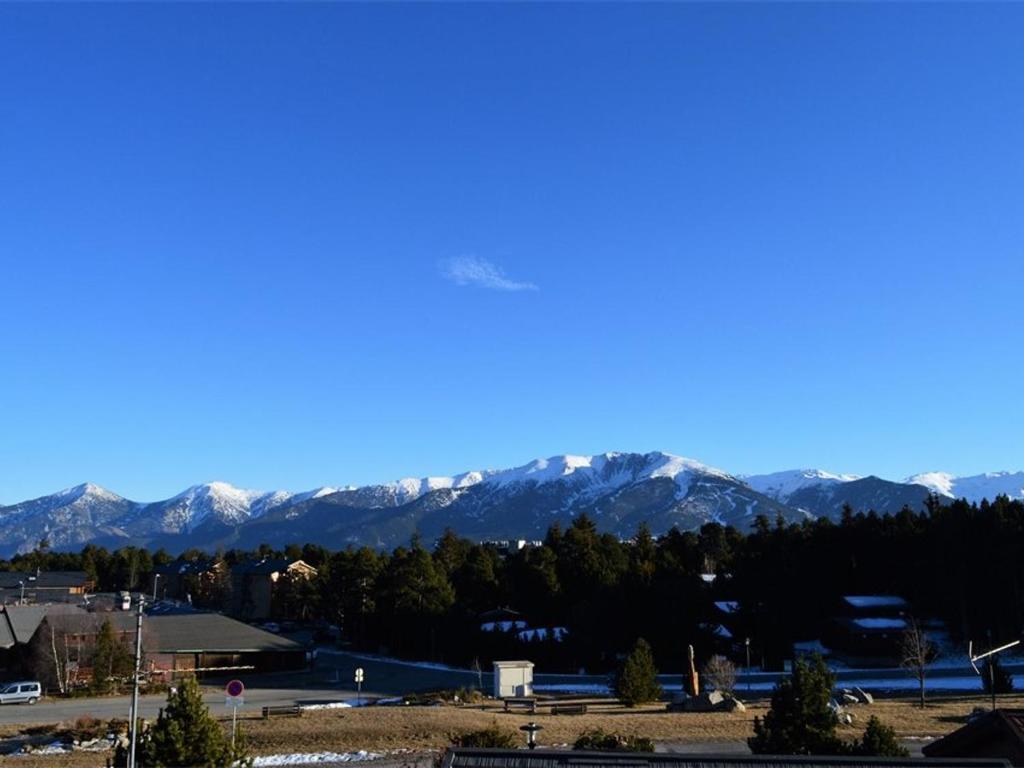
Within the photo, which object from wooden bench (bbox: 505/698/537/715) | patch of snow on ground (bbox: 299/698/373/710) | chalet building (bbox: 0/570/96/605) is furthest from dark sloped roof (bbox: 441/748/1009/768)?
chalet building (bbox: 0/570/96/605)

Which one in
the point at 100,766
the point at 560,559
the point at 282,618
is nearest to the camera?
the point at 100,766

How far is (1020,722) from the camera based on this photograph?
16.0 meters

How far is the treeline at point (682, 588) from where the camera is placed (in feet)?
212

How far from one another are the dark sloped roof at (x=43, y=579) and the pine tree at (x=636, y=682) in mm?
94054

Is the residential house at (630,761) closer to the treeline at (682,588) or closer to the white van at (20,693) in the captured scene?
the white van at (20,693)

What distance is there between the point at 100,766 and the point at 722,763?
23472mm

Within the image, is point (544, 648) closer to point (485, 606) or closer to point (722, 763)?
point (485, 606)

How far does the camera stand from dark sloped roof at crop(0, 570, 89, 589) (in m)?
111

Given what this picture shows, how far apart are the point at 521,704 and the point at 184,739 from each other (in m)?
25.3

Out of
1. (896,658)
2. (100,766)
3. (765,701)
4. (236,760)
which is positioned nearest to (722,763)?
(236,760)

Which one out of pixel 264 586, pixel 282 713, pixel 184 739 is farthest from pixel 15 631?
pixel 184 739

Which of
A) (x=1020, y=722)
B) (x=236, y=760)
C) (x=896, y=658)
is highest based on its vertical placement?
(x=1020, y=722)

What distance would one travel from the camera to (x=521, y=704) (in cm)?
4344

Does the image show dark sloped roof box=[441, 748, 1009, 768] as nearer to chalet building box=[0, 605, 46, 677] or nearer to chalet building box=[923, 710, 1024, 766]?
chalet building box=[923, 710, 1024, 766]
